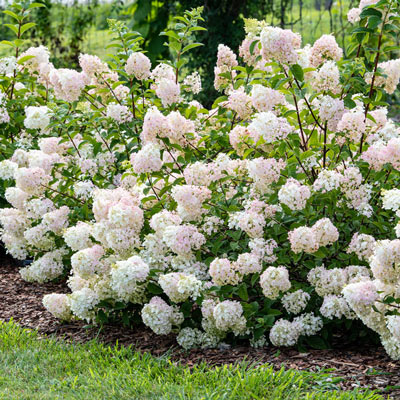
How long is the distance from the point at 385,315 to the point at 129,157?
6.65ft

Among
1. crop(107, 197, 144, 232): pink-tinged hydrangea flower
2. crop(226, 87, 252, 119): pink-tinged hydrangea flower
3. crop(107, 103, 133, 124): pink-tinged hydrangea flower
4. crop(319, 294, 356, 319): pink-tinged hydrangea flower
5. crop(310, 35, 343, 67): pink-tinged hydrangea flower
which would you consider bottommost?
crop(319, 294, 356, 319): pink-tinged hydrangea flower

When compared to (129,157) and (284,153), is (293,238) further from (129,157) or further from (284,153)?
(129,157)

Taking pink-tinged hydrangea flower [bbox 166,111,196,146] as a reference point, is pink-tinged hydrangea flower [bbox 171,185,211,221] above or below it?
below

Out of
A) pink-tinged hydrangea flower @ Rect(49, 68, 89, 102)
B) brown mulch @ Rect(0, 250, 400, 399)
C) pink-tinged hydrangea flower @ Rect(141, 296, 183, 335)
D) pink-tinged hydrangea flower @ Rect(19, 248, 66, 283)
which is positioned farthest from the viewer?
pink-tinged hydrangea flower @ Rect(19, 248, 66, 283)

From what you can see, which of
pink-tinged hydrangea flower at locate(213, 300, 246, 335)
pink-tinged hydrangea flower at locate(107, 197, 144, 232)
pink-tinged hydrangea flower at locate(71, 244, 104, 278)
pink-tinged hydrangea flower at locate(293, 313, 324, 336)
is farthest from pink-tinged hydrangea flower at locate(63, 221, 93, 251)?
pink-tinged hydrangea flower at locate(293, 313, 324, 336)

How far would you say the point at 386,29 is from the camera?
349cm

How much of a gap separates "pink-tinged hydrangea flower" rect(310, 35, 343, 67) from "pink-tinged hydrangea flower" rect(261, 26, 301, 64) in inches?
14.0

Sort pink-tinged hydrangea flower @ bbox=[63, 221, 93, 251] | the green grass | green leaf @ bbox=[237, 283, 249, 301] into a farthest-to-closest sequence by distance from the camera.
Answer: pink-tinged hydrangea flower @ bbox=[63, 221, 93, 251]
green leaf @ bbox=[237, 283, 249, 301]
the green grass

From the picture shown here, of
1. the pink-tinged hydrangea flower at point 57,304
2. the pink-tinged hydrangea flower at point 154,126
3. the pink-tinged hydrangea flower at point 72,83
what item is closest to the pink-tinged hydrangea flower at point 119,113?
the pink-tinged hydrangea flower at point 72,83

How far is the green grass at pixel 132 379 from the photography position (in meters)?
2.81

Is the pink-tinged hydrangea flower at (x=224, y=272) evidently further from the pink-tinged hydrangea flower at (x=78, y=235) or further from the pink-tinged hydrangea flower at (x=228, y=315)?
the pink-tinged hydrangea flower at (x=78, y=235)

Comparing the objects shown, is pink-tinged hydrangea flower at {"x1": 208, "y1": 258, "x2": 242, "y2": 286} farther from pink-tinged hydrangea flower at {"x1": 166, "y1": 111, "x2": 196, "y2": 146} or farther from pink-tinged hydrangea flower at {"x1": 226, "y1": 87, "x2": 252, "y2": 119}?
pink-tinged hydrangea flower at {"x1": 226, "y1": 87, "x2": 252, "y2": 119}

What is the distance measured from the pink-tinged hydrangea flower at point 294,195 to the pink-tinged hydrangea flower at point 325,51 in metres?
0.81

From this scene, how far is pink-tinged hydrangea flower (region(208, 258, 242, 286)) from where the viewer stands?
126 inches
